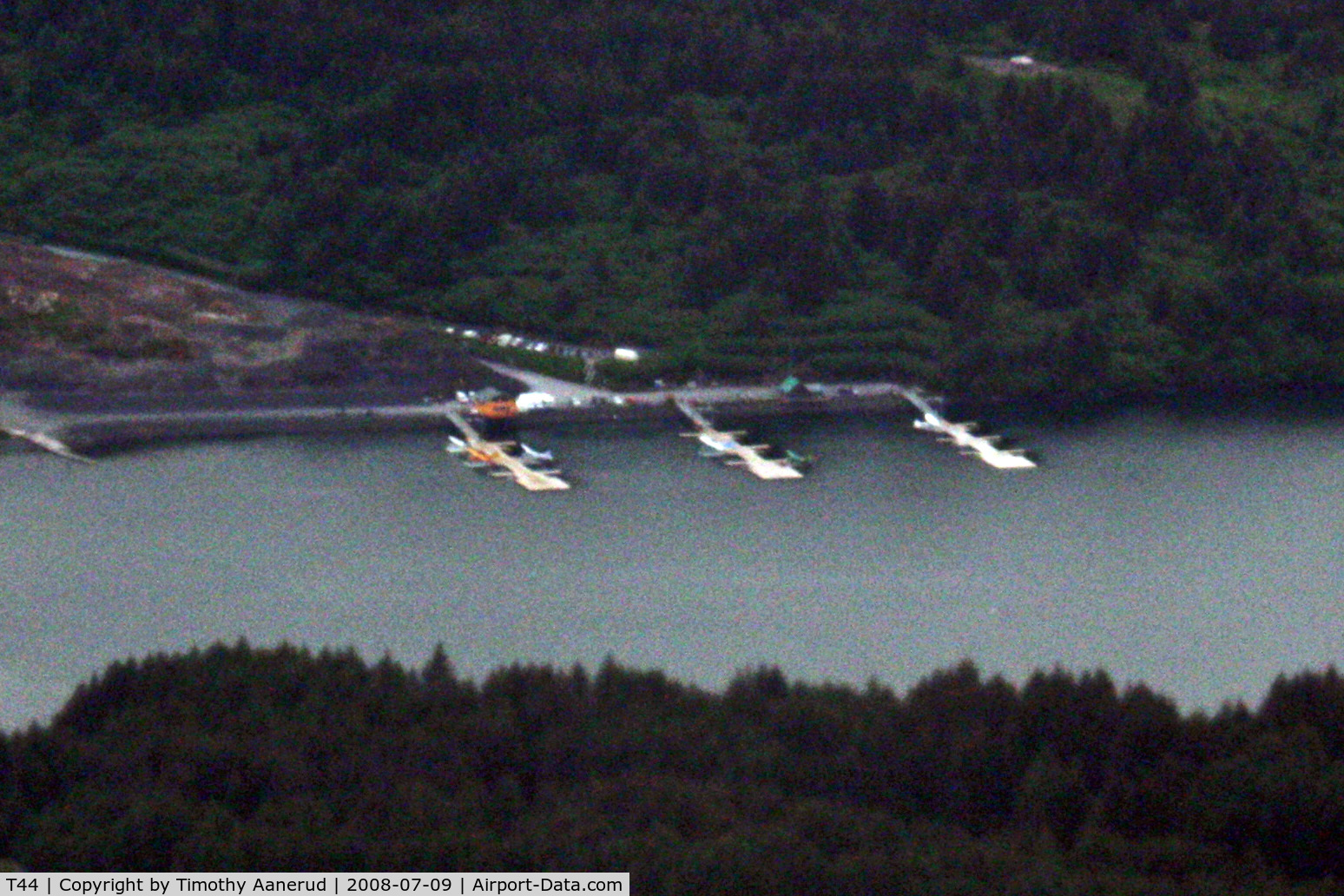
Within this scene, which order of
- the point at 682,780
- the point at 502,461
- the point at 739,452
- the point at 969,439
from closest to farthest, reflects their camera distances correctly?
1. the point at 682,780
2. the point at 502,461
3. the point at 739,452
4. the point at 969,439

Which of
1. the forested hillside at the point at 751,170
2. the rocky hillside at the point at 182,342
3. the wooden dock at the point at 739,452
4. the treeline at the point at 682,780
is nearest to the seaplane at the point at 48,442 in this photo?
the rocky hillside at the point at 182,342

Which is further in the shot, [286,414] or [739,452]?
[286,414]

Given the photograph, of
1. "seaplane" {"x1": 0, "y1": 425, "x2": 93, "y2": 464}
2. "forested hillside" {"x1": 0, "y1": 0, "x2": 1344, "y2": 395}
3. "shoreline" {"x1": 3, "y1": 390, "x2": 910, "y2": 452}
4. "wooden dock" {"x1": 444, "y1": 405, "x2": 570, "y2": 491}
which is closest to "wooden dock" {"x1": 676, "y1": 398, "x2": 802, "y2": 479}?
"shoreline" {"x1": 3, "y1": 390, "x2": 910, "y2": 452}

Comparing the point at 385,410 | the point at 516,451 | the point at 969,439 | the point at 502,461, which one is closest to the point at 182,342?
the point at 385,410

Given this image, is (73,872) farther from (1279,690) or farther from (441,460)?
(441,460)

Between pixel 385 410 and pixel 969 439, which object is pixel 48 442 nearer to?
pixel 385 410

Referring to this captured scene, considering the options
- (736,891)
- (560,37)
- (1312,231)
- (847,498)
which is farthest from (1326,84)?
(736,891)
